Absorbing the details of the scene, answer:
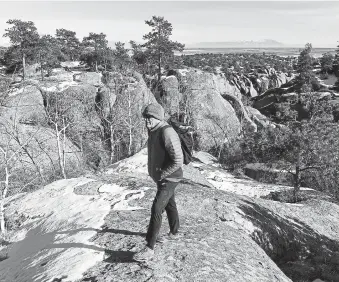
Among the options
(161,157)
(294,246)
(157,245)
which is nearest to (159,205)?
(161,157)

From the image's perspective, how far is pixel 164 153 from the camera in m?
5.27

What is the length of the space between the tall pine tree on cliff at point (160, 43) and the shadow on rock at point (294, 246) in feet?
147

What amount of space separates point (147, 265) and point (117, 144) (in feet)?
114

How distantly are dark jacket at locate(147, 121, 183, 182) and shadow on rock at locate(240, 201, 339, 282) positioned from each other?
498 centimetres

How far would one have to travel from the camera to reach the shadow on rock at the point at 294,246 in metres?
8.30

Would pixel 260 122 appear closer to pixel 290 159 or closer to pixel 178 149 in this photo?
pixel 290 159

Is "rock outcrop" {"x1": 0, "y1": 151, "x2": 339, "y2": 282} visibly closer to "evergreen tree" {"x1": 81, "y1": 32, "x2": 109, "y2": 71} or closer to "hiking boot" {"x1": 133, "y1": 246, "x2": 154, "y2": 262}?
"hiking boot" {"x1": 133, "y1": 246, "x2": 154, "y2": 262}

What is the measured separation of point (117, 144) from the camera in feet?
131

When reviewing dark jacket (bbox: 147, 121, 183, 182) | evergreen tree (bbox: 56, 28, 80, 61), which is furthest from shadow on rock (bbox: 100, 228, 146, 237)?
evergreen tree (bbox: 56, 28, 80, 61)

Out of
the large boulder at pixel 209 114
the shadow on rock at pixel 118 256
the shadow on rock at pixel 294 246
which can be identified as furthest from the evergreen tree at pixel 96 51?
the shadow on rock at pixel 118 256

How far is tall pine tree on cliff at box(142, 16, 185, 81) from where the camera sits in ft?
171

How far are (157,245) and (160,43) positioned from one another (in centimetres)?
4966

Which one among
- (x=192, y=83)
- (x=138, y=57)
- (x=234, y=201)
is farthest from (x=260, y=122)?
(x=234, y=201)

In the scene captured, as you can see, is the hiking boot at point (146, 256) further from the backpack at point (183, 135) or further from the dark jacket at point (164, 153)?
the backpack at point (183, 135)
